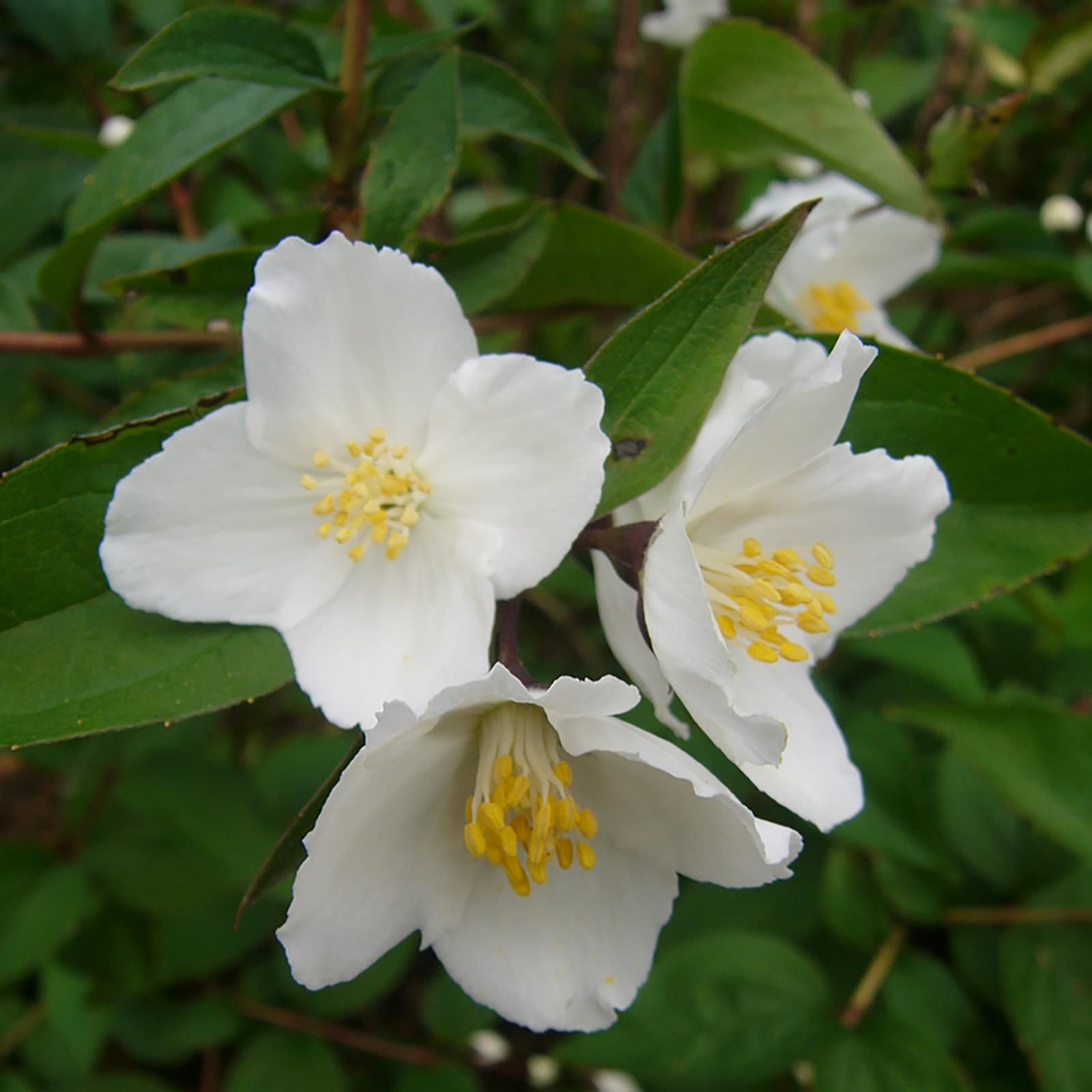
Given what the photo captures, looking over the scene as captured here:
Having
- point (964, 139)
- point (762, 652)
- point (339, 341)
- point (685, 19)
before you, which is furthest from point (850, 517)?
point (685, 19)

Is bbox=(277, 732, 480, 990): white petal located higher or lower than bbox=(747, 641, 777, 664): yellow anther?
lower

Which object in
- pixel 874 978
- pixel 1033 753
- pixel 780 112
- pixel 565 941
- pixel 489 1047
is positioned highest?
pixel 780 112

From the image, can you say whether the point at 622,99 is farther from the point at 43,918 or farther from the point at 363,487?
the point at 43,918

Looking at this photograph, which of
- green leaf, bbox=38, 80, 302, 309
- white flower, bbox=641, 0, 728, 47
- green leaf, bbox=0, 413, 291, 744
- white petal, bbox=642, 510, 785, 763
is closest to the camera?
white petal, bbox=642, 510, 785, 763

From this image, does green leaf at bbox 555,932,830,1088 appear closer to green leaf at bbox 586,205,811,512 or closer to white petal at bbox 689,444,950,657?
white petal at bbox 689,444,950,657

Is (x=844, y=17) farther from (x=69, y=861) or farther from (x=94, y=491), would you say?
(x=69, y=861)

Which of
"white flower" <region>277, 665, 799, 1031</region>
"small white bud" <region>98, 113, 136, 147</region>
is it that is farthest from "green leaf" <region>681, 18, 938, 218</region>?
"small white bud" <region>98, 113, 136, 147</region>

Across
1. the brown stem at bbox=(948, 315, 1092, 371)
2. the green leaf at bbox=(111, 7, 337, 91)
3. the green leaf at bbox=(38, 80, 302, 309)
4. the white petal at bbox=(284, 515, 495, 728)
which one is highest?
the green leaf at bbox=(111, 7, 337, 91)
